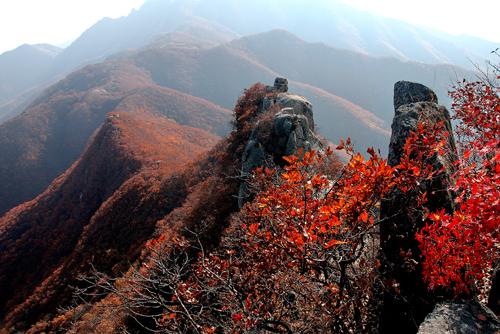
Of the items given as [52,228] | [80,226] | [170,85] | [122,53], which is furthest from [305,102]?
[122,53]

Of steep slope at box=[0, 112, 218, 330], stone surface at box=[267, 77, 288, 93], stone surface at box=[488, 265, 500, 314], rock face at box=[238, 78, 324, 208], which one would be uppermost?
stone surface at box=[267, 77, 288, 93]

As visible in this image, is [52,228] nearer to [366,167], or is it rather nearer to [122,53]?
[366,167]

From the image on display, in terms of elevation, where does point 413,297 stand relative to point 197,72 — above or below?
below

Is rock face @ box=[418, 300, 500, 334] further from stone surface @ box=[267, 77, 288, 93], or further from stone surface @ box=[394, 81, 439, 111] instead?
stone surface @ box=[267, 77, 288, 93]

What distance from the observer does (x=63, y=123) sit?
90562 millimetres

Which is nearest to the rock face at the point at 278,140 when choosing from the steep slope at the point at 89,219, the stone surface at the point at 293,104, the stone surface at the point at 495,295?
the stone surface at the point at 293,104

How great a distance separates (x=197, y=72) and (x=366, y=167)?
539 ft

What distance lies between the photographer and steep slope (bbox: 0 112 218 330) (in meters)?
24.2

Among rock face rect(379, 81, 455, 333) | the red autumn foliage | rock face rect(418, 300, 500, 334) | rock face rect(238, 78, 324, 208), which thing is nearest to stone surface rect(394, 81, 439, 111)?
the red autumn foliage

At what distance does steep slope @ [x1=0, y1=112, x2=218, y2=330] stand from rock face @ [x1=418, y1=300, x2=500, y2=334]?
73.0ft

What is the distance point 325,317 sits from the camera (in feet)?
11.3

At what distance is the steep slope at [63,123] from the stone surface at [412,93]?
63.4 metres

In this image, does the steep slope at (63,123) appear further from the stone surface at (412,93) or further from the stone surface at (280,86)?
the stone surface at (412,93)

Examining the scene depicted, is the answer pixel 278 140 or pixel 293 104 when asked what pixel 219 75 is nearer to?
pixel 293 104
